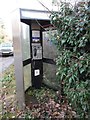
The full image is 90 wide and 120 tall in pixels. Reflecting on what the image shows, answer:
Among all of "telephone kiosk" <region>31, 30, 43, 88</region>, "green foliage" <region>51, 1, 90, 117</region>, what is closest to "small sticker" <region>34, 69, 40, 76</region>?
"telephone kiosk" <region>31, 30, 43, 88</region>

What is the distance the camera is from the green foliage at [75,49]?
8.34ft

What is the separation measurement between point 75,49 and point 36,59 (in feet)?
7.47

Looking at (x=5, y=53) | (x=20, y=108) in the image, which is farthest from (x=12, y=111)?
(x=5, y=53)

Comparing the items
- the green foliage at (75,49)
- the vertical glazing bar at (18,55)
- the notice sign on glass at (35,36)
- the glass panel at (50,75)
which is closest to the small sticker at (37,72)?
the glass panel at (50,75)

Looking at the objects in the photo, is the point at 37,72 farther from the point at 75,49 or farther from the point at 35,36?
the point at 75,49

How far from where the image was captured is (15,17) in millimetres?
3445

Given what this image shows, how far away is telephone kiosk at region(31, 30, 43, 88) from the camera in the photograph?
15.7 feet

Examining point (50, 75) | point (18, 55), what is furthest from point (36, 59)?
point (18, 55)

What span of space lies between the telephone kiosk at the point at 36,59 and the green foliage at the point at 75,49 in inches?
67.3

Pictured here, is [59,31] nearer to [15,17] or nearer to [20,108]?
[15,17]

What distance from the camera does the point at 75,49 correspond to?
277 centimetres

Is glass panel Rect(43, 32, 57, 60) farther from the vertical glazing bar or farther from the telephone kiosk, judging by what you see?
the vertical glazing bar

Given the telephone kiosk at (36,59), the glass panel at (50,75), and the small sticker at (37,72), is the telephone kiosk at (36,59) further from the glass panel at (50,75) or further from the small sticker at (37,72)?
the glass panel at (50,75)

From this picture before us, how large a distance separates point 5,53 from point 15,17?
9.66m
